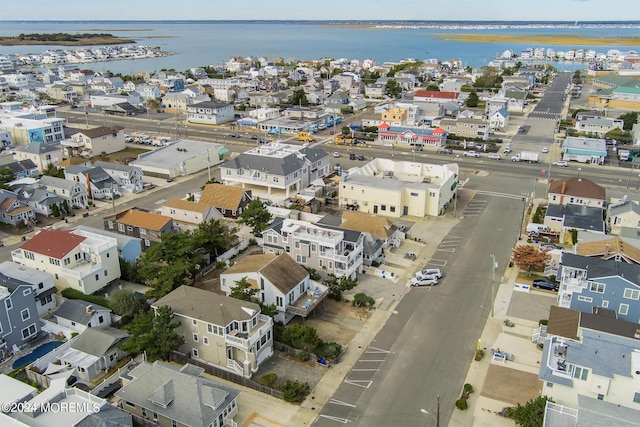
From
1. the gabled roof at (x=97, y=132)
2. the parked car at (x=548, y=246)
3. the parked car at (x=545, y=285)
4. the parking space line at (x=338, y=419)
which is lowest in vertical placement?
the parking space line at (x=338, y=419)

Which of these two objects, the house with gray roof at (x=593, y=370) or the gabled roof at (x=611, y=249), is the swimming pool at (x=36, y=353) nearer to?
the house with gray roof at (x=593, y=370)

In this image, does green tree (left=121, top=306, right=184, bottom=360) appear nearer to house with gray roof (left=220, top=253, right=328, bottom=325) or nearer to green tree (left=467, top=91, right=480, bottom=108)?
house with gray roof (left=220, top=253, right=328, bottom=325)

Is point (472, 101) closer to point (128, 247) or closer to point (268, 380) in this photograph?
point (128, 247)

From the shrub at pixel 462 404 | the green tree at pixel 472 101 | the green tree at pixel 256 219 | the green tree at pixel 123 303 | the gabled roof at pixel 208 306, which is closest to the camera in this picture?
the shrub at pixel 462 404

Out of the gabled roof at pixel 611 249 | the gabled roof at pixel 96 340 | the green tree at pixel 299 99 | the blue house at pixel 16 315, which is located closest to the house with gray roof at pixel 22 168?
the blue house at pixel 16 315

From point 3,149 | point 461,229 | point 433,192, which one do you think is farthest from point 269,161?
point 3,149
